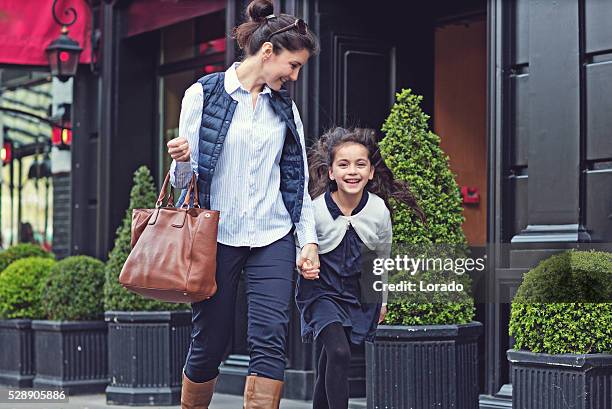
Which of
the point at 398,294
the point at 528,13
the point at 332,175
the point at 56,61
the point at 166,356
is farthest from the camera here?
the point at 56,61

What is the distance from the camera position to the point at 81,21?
11383 mm

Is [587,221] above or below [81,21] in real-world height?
below

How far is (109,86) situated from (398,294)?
518 cm

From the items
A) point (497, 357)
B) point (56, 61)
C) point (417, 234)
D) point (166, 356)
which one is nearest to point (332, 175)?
point (417, 234)

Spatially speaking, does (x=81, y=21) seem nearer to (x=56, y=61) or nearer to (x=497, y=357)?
(x=56, y=61)

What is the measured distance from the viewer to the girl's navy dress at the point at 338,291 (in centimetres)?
604

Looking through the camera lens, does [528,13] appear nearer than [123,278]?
No

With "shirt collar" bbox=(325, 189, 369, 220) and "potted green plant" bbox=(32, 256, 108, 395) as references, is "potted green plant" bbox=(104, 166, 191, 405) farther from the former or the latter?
"shirt collar" bbox=(325, 189, 369, 220)

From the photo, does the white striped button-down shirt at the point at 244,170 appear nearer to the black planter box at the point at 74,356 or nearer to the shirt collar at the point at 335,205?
the shirt collar at the point at 335,205

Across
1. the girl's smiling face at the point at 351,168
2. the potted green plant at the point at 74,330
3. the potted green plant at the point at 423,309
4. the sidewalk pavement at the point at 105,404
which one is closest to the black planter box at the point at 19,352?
the potted green plant at the point at 74,330

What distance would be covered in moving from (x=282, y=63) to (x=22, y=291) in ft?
17.2

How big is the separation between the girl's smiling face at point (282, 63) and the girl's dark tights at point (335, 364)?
1277 mm

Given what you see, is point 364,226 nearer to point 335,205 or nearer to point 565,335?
point 335,205

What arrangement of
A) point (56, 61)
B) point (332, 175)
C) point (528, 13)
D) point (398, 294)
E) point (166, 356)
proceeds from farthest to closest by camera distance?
point (56, 61) < point (166, 356) < point (528, 13) < point (398, 294) < point (332, 175)
